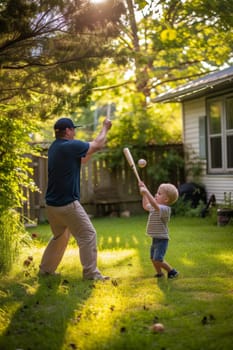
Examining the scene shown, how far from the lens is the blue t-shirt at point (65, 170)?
654cm

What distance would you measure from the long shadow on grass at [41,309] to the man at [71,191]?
366 millimetres

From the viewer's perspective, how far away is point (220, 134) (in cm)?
1448

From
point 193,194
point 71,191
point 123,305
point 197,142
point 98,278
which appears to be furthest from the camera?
point 197,142

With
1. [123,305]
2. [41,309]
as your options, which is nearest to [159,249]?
[123,305]

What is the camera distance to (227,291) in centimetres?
579

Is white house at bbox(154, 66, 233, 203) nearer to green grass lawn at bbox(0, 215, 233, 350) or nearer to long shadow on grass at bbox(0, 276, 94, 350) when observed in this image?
green grass lawn at bbox(0, 215, 233, 350)

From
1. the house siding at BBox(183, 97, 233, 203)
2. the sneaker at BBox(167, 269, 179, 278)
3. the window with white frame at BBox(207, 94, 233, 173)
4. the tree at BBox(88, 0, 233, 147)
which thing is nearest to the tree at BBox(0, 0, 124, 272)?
the sneaker at BBox(167, 269, 179, 278)

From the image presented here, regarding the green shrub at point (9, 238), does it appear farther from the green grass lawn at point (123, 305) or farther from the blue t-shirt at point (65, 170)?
the blue t-shirt at point (65, 170)

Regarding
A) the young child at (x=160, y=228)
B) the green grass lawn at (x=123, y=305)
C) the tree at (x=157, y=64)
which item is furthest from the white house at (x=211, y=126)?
the young child at (x=160, y=228)

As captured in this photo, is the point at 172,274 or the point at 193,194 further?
the point at 193,194

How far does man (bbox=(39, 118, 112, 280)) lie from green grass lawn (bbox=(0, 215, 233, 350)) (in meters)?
0.37

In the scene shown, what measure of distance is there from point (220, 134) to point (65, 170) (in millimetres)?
8596

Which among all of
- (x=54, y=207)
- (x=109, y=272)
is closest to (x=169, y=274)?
(x=109, y=272)

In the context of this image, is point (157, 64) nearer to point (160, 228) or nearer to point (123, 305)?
point (160, 228)
